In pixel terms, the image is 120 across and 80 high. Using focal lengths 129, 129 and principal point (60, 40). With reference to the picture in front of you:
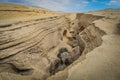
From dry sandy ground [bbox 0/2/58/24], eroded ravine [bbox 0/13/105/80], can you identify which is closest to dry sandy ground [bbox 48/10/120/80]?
eroded ravine [bbox 0/13/105/80]

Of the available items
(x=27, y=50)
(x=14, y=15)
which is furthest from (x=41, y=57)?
(x=14, y=15)

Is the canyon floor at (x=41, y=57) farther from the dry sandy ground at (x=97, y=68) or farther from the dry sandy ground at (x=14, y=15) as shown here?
the dry sandy ground at (x=14, y=15)

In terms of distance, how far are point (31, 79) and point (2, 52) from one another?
7.01 ft

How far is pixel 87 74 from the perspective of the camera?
437 cm

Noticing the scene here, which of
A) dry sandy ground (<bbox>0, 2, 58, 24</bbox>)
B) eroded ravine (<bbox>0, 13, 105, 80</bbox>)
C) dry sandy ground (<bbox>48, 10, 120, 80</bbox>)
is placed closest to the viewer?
dry sandy ground (<bbox>48, 10, 120, 80</bbox>)

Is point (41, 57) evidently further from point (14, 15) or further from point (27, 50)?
point (14, 15)

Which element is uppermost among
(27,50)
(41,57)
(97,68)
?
(97,68)

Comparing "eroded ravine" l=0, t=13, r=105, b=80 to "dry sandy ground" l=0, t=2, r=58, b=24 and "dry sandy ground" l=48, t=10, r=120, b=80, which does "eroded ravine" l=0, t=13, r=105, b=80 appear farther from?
"dry sandy ground" l=48, t=10, r=120, b=80

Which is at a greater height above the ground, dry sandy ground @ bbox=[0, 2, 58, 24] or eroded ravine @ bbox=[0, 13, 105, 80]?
dry sandy ground @ bbox=[0, 2, 58, 24]

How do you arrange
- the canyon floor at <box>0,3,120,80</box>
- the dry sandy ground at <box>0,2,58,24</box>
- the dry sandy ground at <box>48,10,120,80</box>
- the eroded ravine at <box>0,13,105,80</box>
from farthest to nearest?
the dry sandy ground at <box>0,2,58,24</box>
the eroded ravine at <box>0,13,105,80</box>
the canyon floor at <box>0,3,120,80</box>
the dry sandy ground at <box>48,10,120,80</box>

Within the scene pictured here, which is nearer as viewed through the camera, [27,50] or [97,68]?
[97,68]

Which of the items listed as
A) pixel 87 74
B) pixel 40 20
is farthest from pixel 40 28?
pixel 87 74

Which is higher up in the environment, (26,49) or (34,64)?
(26,49)

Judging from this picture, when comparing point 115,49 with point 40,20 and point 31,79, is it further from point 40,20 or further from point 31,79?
point 40,20
